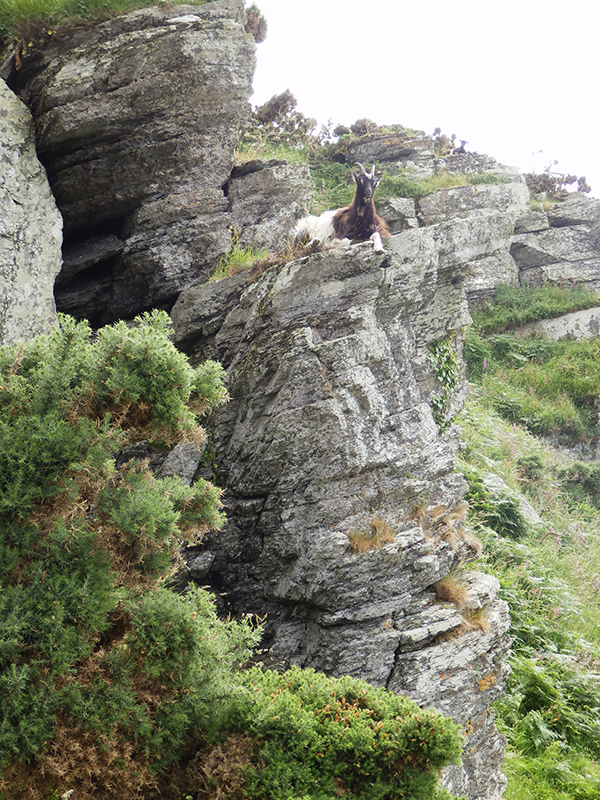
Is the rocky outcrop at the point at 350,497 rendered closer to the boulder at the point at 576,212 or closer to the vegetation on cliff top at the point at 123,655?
the vegetation on cliff top at the point at 123,655

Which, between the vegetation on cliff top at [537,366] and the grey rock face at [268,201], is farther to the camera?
the vegetation on cliff top at [537,366]

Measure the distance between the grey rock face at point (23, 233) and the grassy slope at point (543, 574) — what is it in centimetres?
862

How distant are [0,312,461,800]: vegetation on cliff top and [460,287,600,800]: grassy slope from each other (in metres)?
4.11

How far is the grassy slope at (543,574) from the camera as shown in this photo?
7.60 m

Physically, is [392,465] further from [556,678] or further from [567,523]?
[567,523]

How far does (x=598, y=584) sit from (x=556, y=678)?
3.40 m

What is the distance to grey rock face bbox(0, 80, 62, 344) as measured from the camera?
8055mm

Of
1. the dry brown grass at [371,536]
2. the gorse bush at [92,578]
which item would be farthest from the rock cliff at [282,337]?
the gorse bush at [92,578]

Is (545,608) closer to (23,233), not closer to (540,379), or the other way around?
(540,379)

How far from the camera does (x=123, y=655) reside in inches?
171

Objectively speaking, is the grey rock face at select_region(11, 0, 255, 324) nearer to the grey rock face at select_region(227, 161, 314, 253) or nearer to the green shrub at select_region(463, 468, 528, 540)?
→ the grey rock face at select_region(227, 161, 314, 253)

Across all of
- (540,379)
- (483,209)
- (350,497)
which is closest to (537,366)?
(540,379)

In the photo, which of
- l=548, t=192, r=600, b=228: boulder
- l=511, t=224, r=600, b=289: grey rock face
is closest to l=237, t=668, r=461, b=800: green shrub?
l=511, t=224, r=600, b=289: grey rock face

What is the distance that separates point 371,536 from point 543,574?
5.54 meters
